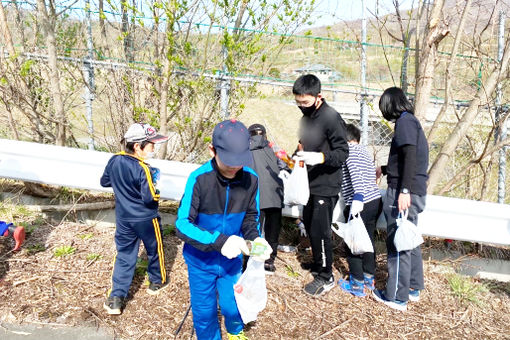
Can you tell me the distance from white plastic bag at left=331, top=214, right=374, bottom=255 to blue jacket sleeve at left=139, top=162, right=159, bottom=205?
1631 mm

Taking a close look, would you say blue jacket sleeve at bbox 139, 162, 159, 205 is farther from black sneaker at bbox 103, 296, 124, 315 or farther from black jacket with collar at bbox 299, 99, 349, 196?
black jacket with collar at bbox 299, 99, 349, 196

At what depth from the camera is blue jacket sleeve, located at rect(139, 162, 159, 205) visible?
300cm

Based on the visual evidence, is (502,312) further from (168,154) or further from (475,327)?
(168,154)

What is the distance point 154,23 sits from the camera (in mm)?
4281

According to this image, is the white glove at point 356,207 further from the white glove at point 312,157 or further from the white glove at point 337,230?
the white glove at point 312,157

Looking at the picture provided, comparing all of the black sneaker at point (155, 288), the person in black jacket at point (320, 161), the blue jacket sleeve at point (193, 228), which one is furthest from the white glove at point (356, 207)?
the black sneaker at point (155, 288)

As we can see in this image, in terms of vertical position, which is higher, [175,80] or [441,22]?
[441,22]

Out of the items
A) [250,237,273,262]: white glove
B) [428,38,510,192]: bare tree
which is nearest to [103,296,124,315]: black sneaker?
[250,237,273,262]: white glove

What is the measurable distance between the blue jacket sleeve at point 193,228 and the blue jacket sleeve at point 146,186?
79 centimetres

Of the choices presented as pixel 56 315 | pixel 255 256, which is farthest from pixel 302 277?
pixel 56 315

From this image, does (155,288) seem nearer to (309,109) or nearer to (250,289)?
(250,289)

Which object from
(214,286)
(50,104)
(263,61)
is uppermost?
(263,61)

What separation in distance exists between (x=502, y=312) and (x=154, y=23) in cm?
439

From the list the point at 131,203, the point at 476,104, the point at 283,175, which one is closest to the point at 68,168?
the point at 131,203
